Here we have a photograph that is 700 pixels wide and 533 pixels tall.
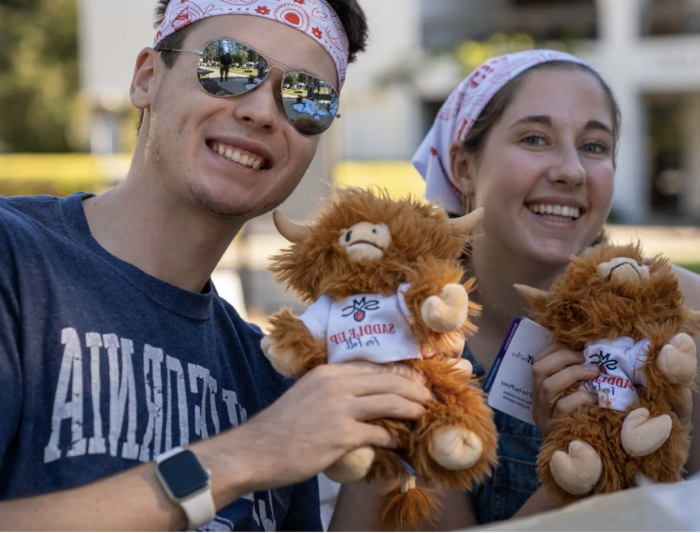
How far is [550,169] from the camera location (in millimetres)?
2744

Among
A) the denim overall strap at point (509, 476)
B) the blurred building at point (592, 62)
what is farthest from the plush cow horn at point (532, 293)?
the blurred building at point (592, 62)

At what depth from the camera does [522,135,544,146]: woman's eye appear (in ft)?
9.27

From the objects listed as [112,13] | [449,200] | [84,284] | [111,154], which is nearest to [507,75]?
[449,200]

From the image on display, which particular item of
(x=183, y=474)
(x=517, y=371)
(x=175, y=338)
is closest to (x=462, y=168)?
(x=517, y=371)

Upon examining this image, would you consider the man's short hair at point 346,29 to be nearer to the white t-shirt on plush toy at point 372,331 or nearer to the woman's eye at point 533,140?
the woman's eye at point 533,140

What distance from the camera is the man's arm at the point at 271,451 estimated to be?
1.66 meters

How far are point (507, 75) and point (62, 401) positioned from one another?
1960mm

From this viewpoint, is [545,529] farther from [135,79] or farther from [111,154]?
[111,154]

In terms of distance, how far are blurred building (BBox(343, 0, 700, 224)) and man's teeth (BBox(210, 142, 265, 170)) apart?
66.6 feet

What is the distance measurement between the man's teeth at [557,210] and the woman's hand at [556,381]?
0.63 m

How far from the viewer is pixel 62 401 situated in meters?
1.87

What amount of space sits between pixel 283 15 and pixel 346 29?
1.07 feet

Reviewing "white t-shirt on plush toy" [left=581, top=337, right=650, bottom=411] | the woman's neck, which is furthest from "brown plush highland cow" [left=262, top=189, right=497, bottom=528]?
the woman's neck

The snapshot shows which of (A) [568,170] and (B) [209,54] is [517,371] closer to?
(A) [568,170]
